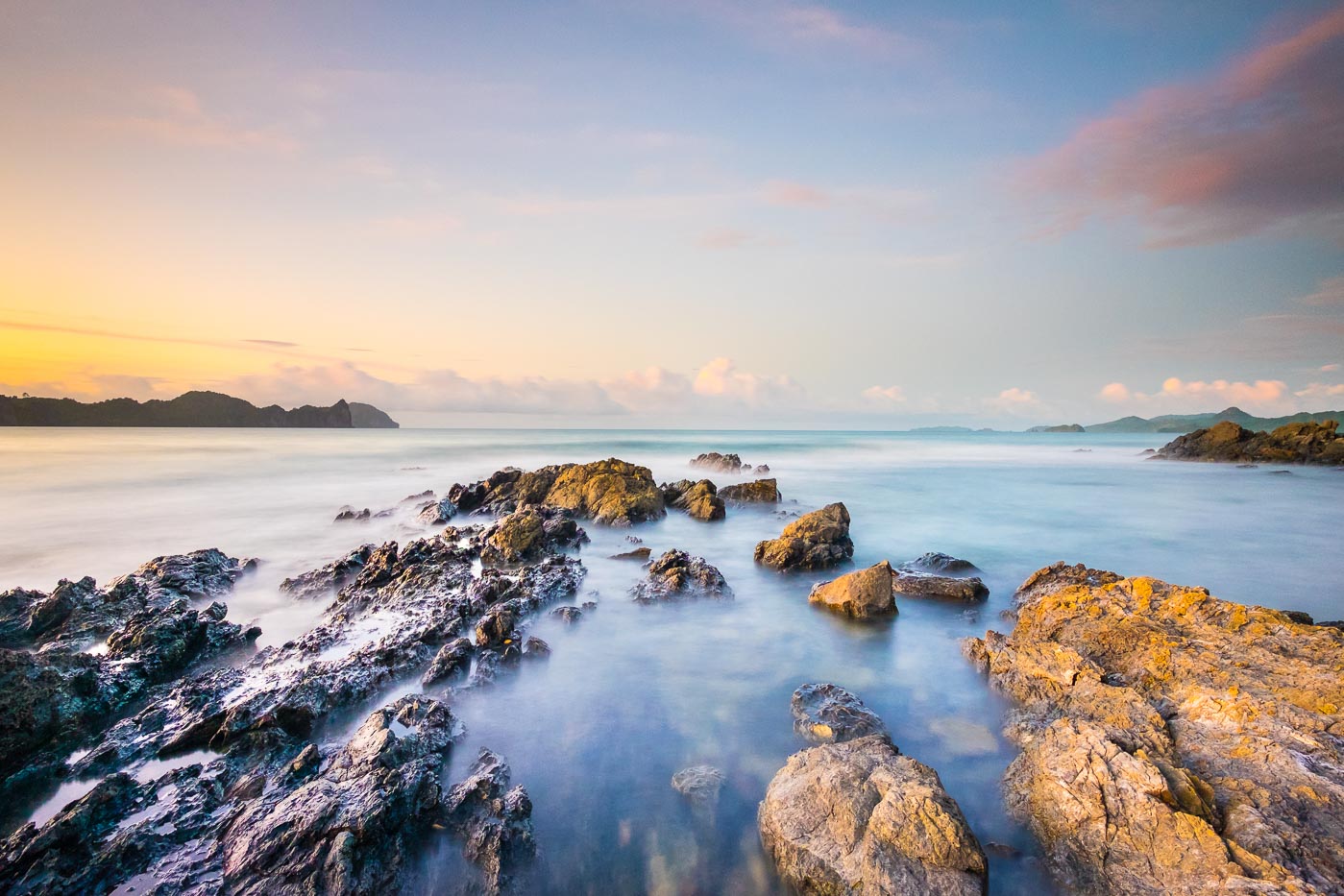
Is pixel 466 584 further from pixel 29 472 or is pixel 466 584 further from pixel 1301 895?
pixel 29 472

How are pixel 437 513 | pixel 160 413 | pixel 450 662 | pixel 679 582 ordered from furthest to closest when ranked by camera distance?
1. pixel 160 413
2. pixel 437 513
3. pixel 679 582
4. pixel 450 662

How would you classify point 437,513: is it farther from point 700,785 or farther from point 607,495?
point 700,785

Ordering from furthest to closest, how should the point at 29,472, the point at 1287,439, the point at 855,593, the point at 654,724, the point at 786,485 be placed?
the point at 1287,439 → the point at 786,485 → the point at 29,472 → the point at 855,593 → the point at 654,724

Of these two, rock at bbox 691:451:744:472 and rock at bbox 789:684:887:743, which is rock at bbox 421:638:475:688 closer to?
rock at bbox 789:684:887:743

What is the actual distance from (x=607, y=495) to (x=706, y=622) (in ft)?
26.4

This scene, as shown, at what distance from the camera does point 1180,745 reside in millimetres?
4355

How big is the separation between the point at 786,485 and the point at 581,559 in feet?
53.5

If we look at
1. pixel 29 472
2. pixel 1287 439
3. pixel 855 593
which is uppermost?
pixel 1287 439

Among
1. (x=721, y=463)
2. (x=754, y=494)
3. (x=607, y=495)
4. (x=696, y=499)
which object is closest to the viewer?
(x=607, y=495)

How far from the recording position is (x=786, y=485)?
→ 2611cm

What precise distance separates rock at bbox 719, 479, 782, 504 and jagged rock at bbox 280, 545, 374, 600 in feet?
39.6

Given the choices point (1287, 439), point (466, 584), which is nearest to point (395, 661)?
point (466, 584)

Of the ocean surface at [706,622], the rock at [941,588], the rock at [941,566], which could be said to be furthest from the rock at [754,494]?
the rock at [941,588]

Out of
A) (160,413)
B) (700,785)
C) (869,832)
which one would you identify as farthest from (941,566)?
(160,413)
